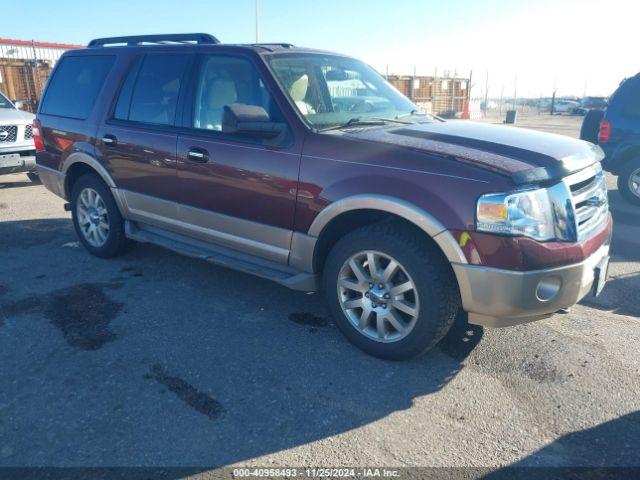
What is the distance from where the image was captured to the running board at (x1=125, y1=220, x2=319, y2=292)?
3.59 metres

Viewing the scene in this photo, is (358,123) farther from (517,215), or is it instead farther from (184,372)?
(184,372)

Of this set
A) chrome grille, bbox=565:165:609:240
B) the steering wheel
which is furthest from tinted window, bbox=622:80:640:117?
the steering wheel

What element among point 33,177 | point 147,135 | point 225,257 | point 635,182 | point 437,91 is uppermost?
point 437,91

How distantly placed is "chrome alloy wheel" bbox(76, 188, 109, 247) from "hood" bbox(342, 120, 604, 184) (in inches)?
114

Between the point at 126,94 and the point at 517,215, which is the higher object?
the point at 126,94

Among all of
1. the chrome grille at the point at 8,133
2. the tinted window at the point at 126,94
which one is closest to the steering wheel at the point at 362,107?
the tinted window at the point at 126,94

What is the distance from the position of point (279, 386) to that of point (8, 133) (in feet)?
25.3

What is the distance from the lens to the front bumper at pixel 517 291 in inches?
108

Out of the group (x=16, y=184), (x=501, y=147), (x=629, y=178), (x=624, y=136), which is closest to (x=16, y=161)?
(x=16, y=184)

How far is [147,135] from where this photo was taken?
4379 mm

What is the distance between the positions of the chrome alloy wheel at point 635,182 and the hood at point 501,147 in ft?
16.6

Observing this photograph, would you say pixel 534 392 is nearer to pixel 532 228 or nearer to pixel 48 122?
pixel 532 228

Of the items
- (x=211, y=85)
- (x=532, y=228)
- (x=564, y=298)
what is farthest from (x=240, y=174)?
(x=564, y=298)

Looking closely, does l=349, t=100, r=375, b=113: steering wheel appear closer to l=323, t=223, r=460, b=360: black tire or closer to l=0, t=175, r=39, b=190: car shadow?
l=323, t=223, r=460, b=360: black tire
